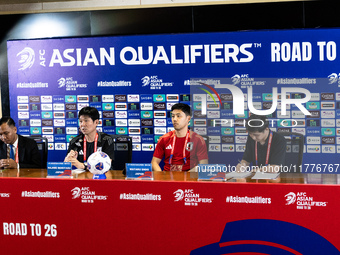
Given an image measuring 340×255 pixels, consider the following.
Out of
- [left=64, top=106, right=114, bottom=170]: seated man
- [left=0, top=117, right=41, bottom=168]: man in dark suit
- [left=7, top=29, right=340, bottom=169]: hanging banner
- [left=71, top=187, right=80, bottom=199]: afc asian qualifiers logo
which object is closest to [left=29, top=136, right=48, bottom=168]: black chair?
[left=0, top=117, right=41, bottom=168]: man in dark suit

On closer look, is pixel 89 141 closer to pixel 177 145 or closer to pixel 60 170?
pixel 177 145

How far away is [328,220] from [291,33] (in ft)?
9.45

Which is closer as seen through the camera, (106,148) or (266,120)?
(266,120)

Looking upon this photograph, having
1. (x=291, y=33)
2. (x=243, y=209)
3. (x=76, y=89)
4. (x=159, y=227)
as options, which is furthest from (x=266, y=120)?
(x=76, y=89)

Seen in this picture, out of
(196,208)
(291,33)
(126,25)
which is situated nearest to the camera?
(196,208)

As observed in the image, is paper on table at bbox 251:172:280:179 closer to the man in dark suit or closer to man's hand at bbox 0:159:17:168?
man's hand at bbox 0:159:17:168

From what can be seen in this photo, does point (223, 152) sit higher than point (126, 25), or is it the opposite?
point (126, 25)

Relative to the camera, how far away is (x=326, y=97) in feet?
8.25

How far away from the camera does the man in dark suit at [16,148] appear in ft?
12.8

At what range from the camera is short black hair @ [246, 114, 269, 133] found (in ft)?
8.64

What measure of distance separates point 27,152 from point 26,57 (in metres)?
1.92

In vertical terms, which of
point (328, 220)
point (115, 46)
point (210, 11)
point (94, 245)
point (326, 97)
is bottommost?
point (94, 245)

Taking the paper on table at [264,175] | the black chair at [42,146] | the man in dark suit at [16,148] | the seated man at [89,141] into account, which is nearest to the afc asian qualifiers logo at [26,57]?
the black chair at [42,146]

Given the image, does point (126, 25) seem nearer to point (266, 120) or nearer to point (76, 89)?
point (76, 89)
